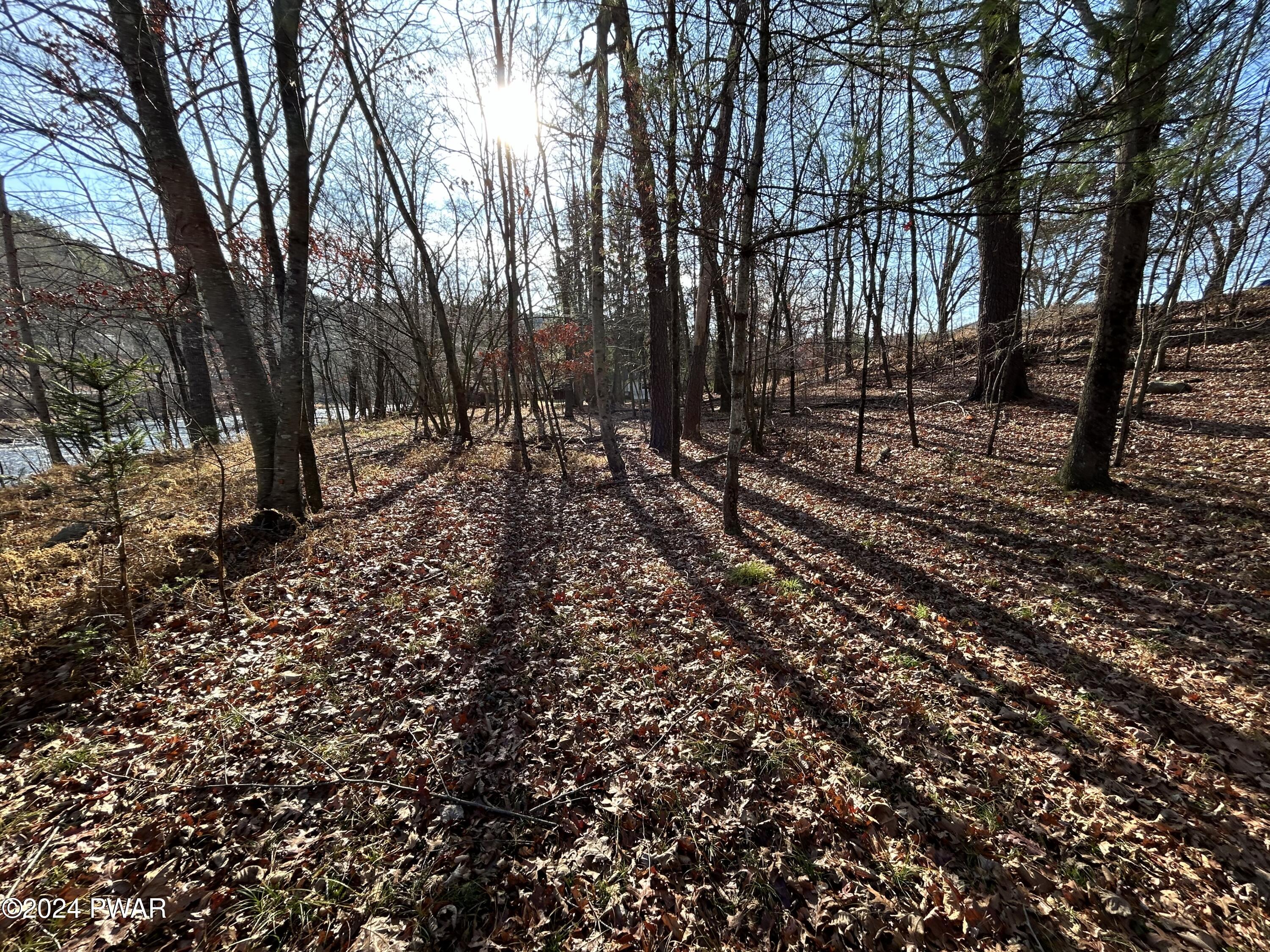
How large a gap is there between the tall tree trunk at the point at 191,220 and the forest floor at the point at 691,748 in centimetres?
194

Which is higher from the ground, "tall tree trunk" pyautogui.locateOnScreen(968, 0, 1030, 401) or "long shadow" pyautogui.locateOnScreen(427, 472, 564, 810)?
"tall tree trunk" pyautogui.locateOnScreen(968, 0, 1030, 401)

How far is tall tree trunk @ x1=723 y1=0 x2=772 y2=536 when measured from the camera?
5082mm

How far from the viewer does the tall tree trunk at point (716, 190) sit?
496cm

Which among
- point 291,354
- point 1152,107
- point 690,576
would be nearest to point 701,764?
point 690,576

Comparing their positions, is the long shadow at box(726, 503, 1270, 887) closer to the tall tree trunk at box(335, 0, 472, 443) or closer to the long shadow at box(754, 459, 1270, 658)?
the long shadow at box(754, 459, 1270, 658)

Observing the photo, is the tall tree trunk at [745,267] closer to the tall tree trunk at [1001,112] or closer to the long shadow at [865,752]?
the long shadow at [865,752]

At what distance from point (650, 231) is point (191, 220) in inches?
231

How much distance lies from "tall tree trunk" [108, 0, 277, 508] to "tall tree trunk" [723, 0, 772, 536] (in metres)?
6.71

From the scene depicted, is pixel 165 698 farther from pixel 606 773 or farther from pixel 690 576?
pixel 690 576

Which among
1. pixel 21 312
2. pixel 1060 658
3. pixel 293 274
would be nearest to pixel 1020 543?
pixel 1060 658

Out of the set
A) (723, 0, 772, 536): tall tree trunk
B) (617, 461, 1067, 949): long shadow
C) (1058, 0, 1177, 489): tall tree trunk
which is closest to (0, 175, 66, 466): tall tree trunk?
(723, 0, 772, 536): tall tree trunk

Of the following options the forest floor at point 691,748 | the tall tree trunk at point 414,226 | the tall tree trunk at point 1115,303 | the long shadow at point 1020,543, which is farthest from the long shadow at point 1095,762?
the tall tree trunk at point 414,226

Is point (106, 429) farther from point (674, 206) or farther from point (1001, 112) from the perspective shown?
point (1001, 112)

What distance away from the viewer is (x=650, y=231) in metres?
5.90
